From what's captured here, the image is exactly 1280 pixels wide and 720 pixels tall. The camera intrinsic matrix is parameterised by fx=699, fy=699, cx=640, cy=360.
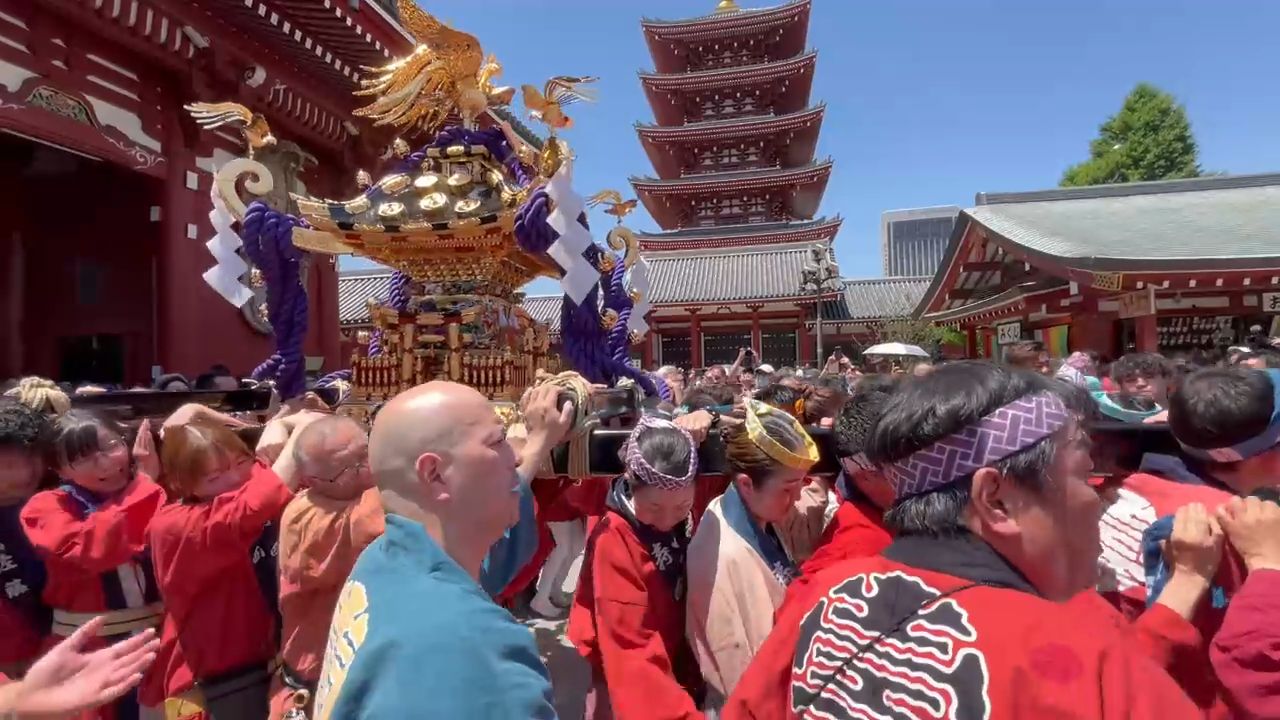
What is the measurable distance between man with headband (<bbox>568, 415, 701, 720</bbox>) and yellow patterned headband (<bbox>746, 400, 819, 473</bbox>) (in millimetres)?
189

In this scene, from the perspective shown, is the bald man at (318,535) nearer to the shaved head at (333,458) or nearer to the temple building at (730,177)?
the shaved head at (333,458)

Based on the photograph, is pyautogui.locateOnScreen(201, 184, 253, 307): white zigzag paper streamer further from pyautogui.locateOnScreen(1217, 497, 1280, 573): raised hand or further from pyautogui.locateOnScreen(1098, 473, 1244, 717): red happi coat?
pyautogui.locateOnScreen(1217, 497, 1280, 573): raised hand

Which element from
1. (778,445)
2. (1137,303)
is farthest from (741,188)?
(778,445)

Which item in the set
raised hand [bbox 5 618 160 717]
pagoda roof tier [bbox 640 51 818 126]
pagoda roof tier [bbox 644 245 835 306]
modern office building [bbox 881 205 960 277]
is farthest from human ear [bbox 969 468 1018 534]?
modern office building [bbox 881 205 960 277]

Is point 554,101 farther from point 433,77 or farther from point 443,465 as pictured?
point 443,465

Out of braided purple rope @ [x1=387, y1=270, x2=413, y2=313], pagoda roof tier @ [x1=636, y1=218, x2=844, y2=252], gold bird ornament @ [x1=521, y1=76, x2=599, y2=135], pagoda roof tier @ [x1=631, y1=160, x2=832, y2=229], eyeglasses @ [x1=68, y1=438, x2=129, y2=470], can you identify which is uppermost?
pagoda roof tier @ [x1=631, y1=160, x2=832, y2=229]

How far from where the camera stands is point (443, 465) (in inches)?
48.2

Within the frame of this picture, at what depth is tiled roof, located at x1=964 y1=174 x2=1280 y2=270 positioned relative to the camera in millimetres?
8938

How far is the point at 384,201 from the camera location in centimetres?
386

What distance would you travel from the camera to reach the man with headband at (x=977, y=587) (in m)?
0.91

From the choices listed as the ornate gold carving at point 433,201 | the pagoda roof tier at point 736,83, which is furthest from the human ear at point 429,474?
the pagoda roof tier at point 736,83

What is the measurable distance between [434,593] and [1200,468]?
6.07 feet

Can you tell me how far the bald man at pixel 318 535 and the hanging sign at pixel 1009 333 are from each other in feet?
42.4

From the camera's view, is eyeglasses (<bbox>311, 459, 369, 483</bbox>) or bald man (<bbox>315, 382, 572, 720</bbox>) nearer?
bald man (<bbox>315, 382, 572, 720</bbox>)
